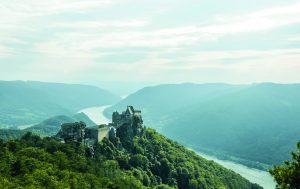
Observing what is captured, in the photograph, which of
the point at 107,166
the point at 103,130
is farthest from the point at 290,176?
the point at 103,130

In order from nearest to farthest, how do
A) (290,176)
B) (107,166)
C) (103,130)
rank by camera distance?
1. (290,176)
2. (107,166)
3. (103,130)

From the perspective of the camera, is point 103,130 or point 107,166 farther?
point 103,130

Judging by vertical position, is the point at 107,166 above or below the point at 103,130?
below

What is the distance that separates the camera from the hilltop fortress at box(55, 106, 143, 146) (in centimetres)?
10500

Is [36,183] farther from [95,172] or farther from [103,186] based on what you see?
[95,172]

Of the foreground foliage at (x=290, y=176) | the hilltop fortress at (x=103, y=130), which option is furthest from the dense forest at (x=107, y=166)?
the foreground foliage at (x=290, y=176)

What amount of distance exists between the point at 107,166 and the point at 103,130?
586 inches

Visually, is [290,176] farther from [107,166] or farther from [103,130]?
[103,130]

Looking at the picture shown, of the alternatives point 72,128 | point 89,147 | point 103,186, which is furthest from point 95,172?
point 72,128

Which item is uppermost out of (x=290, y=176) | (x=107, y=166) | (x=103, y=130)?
(x=290, y=176)

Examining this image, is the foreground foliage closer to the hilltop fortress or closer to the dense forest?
the dense forest

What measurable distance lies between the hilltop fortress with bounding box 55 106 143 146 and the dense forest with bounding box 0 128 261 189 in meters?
2.26

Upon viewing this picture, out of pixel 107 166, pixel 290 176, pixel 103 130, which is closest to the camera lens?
pixel 290 176

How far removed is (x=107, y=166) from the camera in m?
96.4
